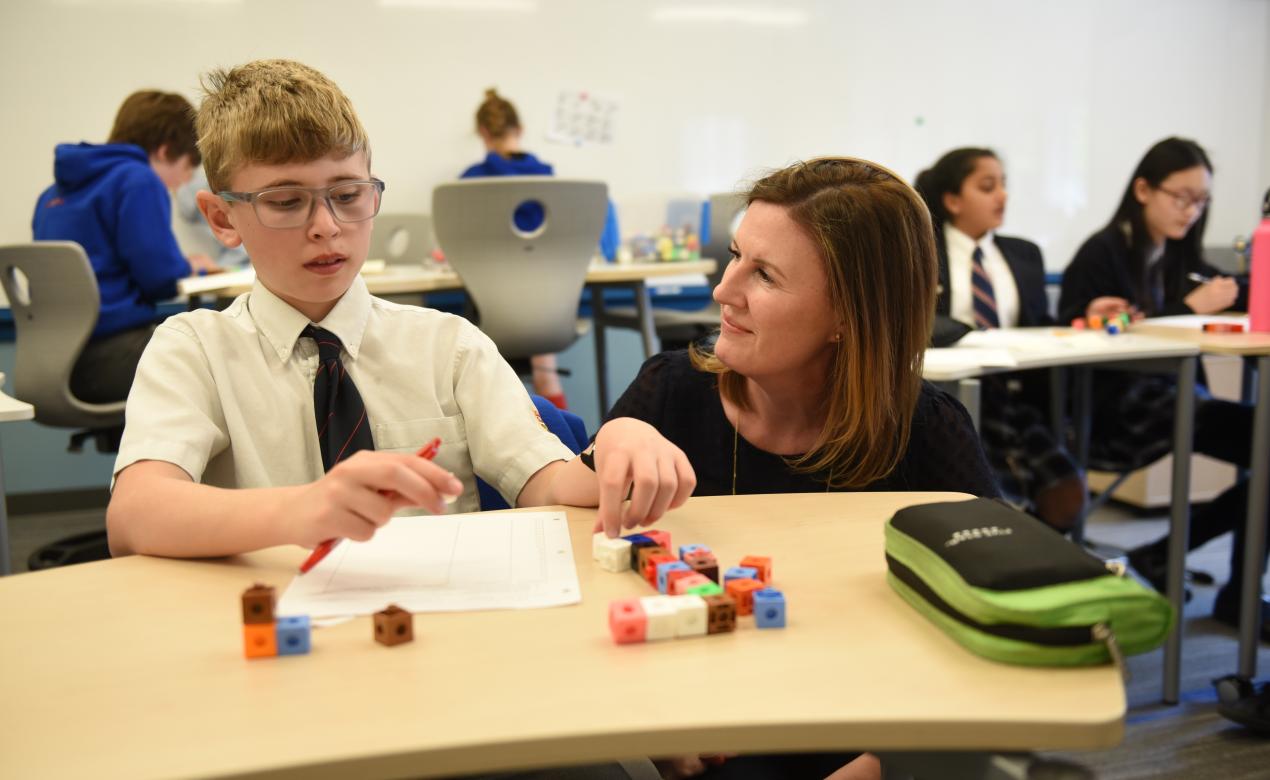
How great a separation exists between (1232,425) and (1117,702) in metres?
2.62

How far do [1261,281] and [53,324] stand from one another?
10.3 feet

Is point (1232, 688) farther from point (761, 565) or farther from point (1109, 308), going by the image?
point (761, 565)

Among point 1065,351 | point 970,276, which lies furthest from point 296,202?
point 970,276

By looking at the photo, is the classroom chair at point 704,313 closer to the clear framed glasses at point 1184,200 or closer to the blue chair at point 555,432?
the clear framed glasses at point 1184,200

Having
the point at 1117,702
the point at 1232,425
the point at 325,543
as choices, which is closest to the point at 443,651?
the point at 325,543

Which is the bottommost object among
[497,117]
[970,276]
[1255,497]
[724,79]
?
[1255,497]

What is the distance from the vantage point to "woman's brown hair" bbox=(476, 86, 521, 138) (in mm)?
4355

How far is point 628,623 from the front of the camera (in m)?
0.70

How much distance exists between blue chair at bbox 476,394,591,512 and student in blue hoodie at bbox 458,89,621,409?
9.17ft

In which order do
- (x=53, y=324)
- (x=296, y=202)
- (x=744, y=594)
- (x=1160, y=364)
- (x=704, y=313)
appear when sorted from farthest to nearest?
(x=704, y=313) < (x=53, y=324) < (x=1160, y=364) < (x=296, y=202) < (x=744, y=594)

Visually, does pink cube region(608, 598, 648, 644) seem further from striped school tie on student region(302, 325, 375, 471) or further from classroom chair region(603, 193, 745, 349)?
classroom chair region(603, 193, 745, 349)

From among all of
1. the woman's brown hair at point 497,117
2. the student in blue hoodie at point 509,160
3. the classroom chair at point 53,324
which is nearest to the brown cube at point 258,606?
the classroom chair at point 53,324

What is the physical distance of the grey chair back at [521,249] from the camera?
3.08 metres

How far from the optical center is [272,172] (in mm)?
1201
